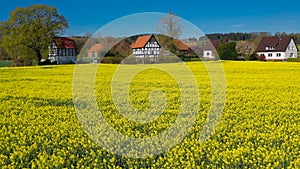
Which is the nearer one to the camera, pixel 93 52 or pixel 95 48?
pixel 95 48

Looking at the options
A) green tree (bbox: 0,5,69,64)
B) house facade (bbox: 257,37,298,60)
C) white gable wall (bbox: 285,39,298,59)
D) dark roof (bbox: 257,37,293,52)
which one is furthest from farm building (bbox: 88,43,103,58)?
white gable wall (bbox: 285,39,298,59)

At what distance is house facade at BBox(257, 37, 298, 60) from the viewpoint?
6588 cm

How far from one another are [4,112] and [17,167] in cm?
451

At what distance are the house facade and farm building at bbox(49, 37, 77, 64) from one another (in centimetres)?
3703

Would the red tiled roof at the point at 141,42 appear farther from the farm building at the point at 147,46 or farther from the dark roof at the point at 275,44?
the dark roof at the point at 275,44

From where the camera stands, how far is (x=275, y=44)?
218 ft

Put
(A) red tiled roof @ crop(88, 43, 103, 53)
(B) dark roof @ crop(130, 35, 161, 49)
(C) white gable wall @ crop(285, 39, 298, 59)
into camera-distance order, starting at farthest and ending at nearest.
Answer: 1. (C) white gable wall @ crop(285, 39, 298, 59)
2. (B) dark roof @ crop(130, 35, 161, 49)
3. (A) red tiled roof @ crop(88, 43, 103, 53)

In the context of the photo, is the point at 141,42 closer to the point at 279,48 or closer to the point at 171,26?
the point at 171,26

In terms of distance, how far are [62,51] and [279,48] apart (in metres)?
42.6

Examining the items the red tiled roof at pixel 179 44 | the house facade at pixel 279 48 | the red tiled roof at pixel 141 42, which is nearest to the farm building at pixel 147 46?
the red tiled roof at pixel 141 42

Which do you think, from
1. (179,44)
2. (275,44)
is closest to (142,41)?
(179,44)

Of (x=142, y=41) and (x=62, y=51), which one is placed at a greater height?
(x=142, y=41)

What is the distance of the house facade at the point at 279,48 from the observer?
216 feet

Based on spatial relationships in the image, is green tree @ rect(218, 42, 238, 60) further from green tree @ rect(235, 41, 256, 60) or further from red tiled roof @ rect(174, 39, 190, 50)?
red tiled roof @ rect(174, 39, 190, 50)
